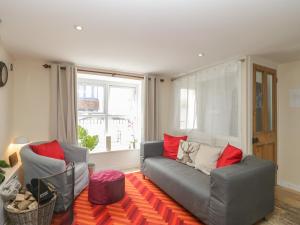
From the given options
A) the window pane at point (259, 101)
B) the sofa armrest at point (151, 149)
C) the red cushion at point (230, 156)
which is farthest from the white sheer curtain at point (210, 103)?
the sofa armrest at point (151, 149)

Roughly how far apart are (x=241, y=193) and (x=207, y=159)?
833 millimetres

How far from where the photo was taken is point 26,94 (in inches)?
122

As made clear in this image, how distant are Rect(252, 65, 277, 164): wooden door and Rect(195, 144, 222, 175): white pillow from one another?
27.6 inches

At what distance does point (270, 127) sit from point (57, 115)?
3.79 metres

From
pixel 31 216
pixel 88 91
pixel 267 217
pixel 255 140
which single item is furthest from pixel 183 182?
pixel 88 91

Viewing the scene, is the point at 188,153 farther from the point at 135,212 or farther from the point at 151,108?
the point at 151,108

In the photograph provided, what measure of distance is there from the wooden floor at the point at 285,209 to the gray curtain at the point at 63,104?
10.4 ft

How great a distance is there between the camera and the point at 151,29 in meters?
1.93

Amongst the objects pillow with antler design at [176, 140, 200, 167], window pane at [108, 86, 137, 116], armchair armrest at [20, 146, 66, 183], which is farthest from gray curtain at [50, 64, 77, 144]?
pillow with antler design at [176, 140, 200, 167]

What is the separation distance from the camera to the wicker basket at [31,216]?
1741mm

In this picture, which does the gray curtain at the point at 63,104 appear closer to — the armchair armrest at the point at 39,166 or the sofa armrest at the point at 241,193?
the armchair armrest at the point at 39,166

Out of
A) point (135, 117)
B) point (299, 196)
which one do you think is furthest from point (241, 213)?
point (135, 117)

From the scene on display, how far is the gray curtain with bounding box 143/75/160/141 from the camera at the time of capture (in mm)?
4035

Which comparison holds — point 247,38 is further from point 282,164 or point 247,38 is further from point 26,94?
point 26,94
